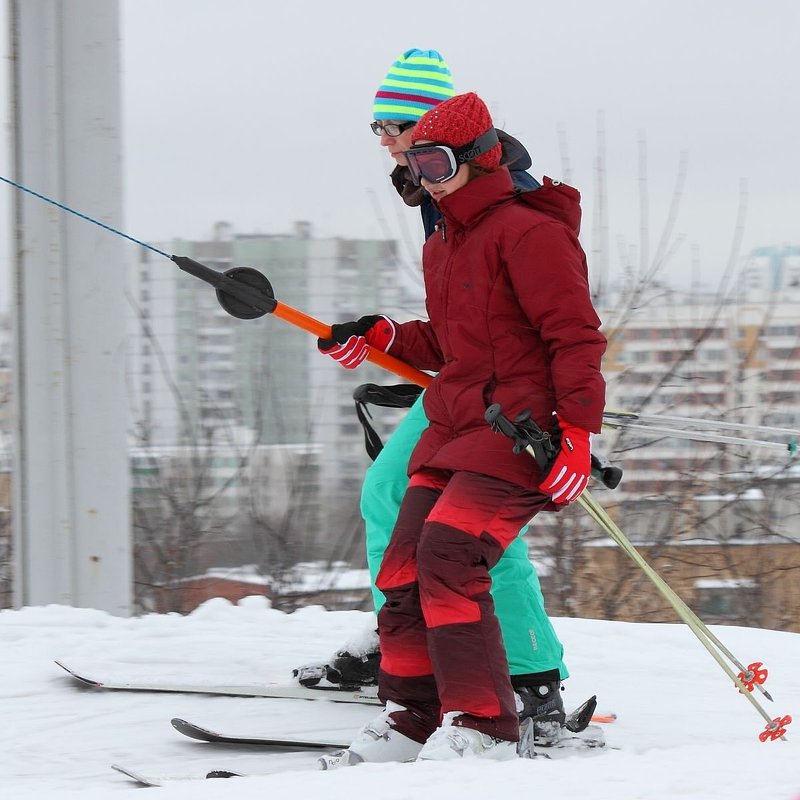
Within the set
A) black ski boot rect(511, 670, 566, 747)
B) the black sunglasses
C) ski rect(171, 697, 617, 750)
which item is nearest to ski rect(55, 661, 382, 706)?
ski rect(171, 697, 617, 750)

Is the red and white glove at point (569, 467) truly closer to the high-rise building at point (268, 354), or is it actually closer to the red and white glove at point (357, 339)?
the red and white glove at point (357, 339)

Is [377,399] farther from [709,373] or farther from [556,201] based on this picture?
[709,373]

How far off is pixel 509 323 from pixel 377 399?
2.38ft

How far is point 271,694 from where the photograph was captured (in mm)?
3166

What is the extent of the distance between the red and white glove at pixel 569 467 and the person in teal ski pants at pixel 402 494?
59 centimetres

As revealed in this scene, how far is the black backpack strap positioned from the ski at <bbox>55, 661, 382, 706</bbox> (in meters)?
0.67

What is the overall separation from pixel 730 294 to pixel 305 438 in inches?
95.4

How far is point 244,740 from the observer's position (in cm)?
275

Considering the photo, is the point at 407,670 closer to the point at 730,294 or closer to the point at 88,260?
the point at 88,260

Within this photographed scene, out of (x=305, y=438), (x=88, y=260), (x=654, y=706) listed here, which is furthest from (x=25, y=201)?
(x=654, y=706)

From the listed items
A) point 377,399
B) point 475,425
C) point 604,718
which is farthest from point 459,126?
point 604,718

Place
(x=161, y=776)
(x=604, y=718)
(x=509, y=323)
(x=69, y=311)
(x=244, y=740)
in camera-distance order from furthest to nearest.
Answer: (x=69, y=311) < (x=604, y=718) < (x=244, y=740) < (x=161, y=776) < (x=509, y=323)

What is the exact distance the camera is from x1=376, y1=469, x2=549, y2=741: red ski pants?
7.48ft

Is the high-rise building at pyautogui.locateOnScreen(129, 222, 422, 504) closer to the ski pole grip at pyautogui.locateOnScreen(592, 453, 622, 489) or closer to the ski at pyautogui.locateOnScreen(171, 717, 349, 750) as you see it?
the ski at pyautogui.locateOnScreen(171, 717, 349, 750)
